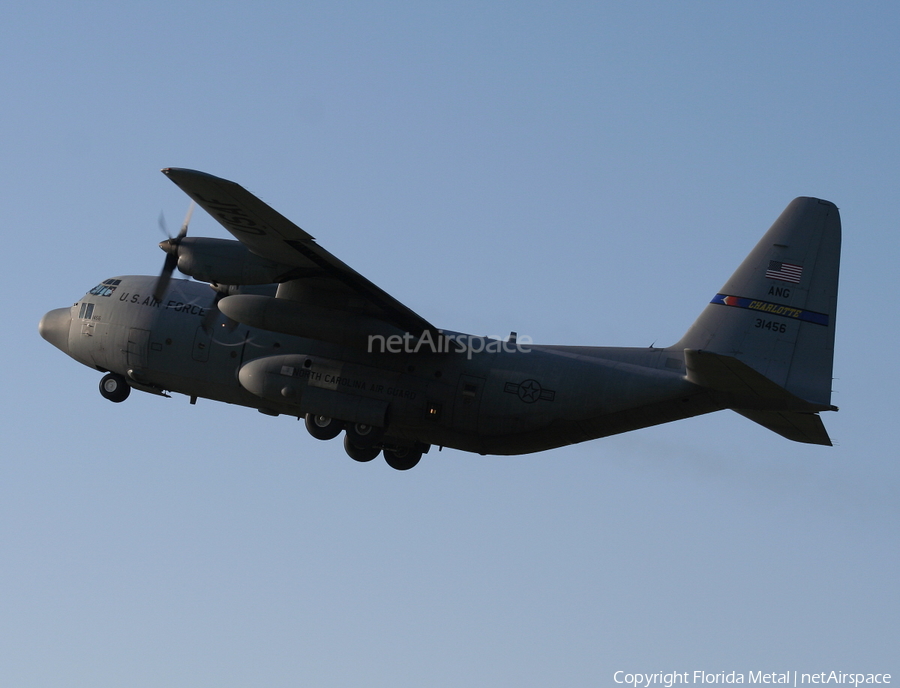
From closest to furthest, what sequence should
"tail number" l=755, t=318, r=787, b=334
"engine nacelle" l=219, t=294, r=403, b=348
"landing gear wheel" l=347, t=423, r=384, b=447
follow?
"tail number" l=755, t=318, r=787, b=334
"engine nacelle" l=219, t=294, r=403, b=348
"landing gear wheel" l=347, t=423, r=384, b=447

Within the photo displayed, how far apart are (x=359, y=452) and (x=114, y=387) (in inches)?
219

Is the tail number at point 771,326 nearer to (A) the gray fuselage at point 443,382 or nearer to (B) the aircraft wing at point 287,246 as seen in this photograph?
(A) the gray fuselage at point 443,382

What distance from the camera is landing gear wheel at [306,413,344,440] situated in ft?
74.6

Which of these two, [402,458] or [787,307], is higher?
[787,307]

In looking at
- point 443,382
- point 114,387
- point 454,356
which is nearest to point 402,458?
point 443,382

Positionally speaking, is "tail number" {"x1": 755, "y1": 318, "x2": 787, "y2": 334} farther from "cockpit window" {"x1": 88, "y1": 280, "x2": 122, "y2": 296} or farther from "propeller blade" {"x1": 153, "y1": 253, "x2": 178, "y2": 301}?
"cockpit window" {"x1": 88, "y1": 280, "x2": 122, "y2": 296}

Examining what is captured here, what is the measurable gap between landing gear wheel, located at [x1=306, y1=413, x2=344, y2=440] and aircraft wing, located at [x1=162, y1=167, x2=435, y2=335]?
88.8 inches

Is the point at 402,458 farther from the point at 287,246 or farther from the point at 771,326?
the point at 771,326

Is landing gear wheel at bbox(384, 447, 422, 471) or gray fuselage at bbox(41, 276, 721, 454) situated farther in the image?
landing gear wheel at bbox(384, 447, 422, 471)

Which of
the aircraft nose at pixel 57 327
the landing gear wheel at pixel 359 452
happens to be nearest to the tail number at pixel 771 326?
the landing gear wheel at pixel 359 452

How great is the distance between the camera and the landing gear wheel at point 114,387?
24891 millimetres

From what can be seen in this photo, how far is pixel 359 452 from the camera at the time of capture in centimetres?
2339

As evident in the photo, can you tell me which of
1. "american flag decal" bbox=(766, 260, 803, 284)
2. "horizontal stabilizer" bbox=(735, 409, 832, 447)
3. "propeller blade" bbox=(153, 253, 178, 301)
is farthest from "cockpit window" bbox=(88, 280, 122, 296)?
"american flag decal" bbox=(766, 260, 803, 284)

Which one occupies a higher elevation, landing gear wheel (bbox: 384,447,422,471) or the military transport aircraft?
the military transport aircraft
